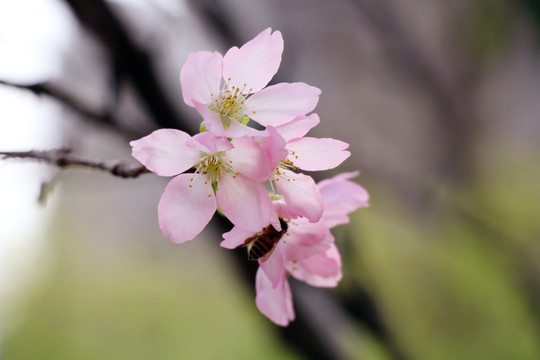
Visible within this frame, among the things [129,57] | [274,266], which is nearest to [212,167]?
[274,266]

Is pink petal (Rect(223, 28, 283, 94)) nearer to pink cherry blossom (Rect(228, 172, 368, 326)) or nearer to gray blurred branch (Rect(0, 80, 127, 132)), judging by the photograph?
pink cherry blossom (Rect(228, 172, 368, 326))

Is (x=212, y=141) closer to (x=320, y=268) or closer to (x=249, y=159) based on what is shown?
(x=249, y=159)

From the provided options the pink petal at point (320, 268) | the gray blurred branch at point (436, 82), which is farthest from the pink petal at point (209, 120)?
the gray blurred branch at point (436, 82)

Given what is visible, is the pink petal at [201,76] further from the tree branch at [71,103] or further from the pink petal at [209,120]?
the tree branch at [71,103]

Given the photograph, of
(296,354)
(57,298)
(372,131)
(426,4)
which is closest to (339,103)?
(372,131)

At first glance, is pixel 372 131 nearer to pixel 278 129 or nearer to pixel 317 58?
pixel 317 58
